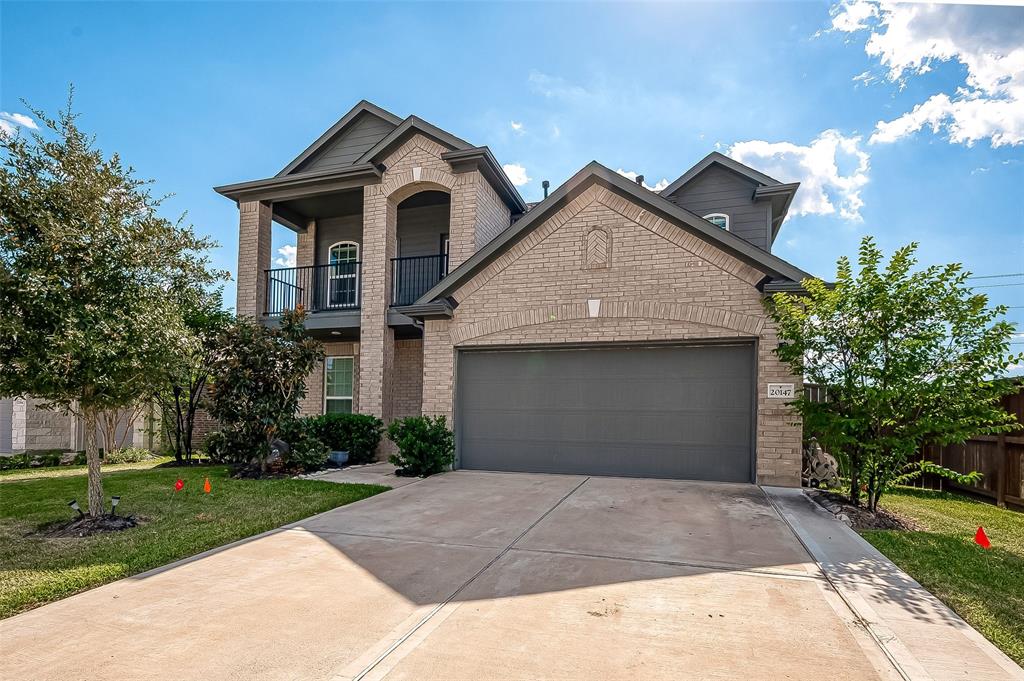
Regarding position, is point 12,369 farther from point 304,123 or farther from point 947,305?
point 304,123

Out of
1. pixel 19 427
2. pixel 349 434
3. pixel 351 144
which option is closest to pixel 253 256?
pixel 351 144

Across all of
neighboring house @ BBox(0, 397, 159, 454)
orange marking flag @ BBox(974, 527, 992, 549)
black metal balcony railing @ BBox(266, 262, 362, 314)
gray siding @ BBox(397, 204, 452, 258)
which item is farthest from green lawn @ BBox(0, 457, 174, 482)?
orange marking flag @ BBox(974, 527, 992, 549)

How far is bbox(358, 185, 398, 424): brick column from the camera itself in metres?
13.5

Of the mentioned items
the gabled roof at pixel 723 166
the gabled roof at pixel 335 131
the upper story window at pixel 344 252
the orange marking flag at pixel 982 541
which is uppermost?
the gabled roof at pixel 335 131

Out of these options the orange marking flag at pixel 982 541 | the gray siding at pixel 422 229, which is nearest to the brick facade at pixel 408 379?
the gray siding at pixel 422 229

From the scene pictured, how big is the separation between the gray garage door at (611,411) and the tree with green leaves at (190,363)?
506 cm

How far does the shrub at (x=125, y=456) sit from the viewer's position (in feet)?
45.0

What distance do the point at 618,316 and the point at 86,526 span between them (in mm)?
8607

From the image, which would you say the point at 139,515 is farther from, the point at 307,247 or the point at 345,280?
the point at 307,247

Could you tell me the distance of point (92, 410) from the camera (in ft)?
21.9

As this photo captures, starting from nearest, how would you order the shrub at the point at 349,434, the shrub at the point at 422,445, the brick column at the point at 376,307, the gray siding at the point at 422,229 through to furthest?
the shrub at the point at 422,445 → the shrub at the point at 349,434 → the brick column at the point at 376,307 → the gray siding at the point at 422,229

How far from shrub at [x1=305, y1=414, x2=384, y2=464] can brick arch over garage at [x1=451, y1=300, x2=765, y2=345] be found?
10.8 ft

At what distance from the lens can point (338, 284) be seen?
15922 mm

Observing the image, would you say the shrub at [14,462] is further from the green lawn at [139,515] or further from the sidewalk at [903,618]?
the sidewalk at [903,618]
